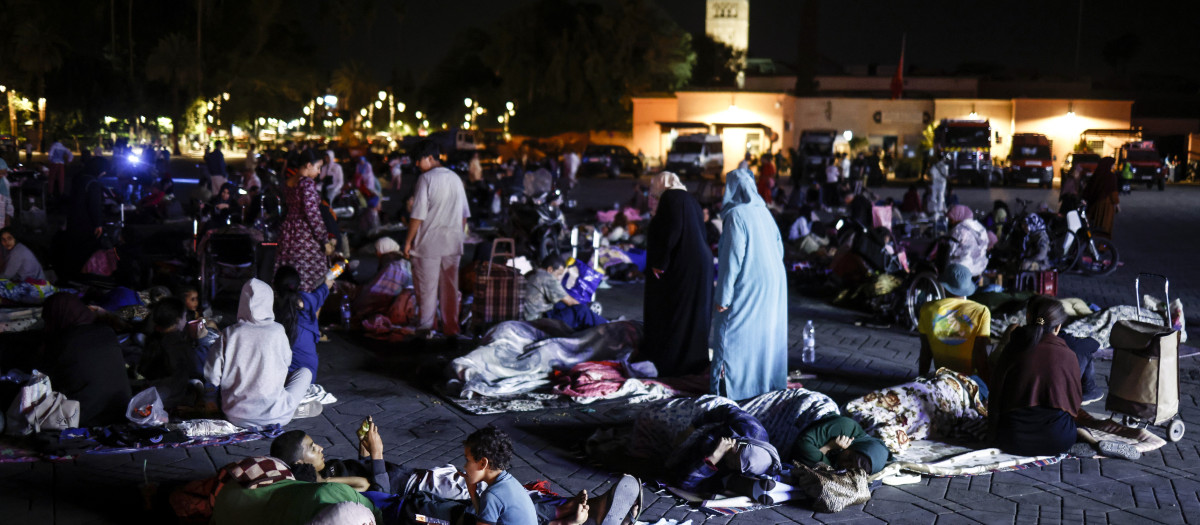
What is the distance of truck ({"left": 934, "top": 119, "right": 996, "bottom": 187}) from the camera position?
30.6 m

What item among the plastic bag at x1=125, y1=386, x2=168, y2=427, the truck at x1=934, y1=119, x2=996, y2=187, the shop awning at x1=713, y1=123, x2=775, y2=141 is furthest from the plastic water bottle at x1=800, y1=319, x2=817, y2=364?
the shop awning at x1=713, y1=123, x2=775, y2=141

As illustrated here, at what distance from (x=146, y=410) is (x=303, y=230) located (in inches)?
106

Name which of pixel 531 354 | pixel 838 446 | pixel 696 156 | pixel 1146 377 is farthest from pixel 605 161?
pixel 838 446

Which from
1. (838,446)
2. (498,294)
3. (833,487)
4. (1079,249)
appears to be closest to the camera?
(833,487)

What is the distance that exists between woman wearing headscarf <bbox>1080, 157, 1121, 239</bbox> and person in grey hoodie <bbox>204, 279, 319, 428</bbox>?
38.4 feet

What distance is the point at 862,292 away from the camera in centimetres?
1048

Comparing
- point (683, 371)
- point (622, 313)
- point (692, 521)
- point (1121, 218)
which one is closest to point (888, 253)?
point (622, 313)

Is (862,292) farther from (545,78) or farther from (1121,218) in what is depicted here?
(545,78)

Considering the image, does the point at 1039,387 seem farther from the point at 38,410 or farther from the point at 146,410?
the point at 38,410

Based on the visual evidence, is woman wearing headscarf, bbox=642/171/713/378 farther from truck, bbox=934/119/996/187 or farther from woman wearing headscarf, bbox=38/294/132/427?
truck, bbox=934/119/996/187

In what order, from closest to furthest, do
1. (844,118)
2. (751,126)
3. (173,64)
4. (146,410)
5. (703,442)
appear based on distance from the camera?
(703,442), (146,410), (751,126), (844,118), (173,64)

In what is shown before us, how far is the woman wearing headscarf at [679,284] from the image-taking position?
713cm

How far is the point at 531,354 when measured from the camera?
742 cm

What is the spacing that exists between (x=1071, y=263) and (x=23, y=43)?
37.1 metres
